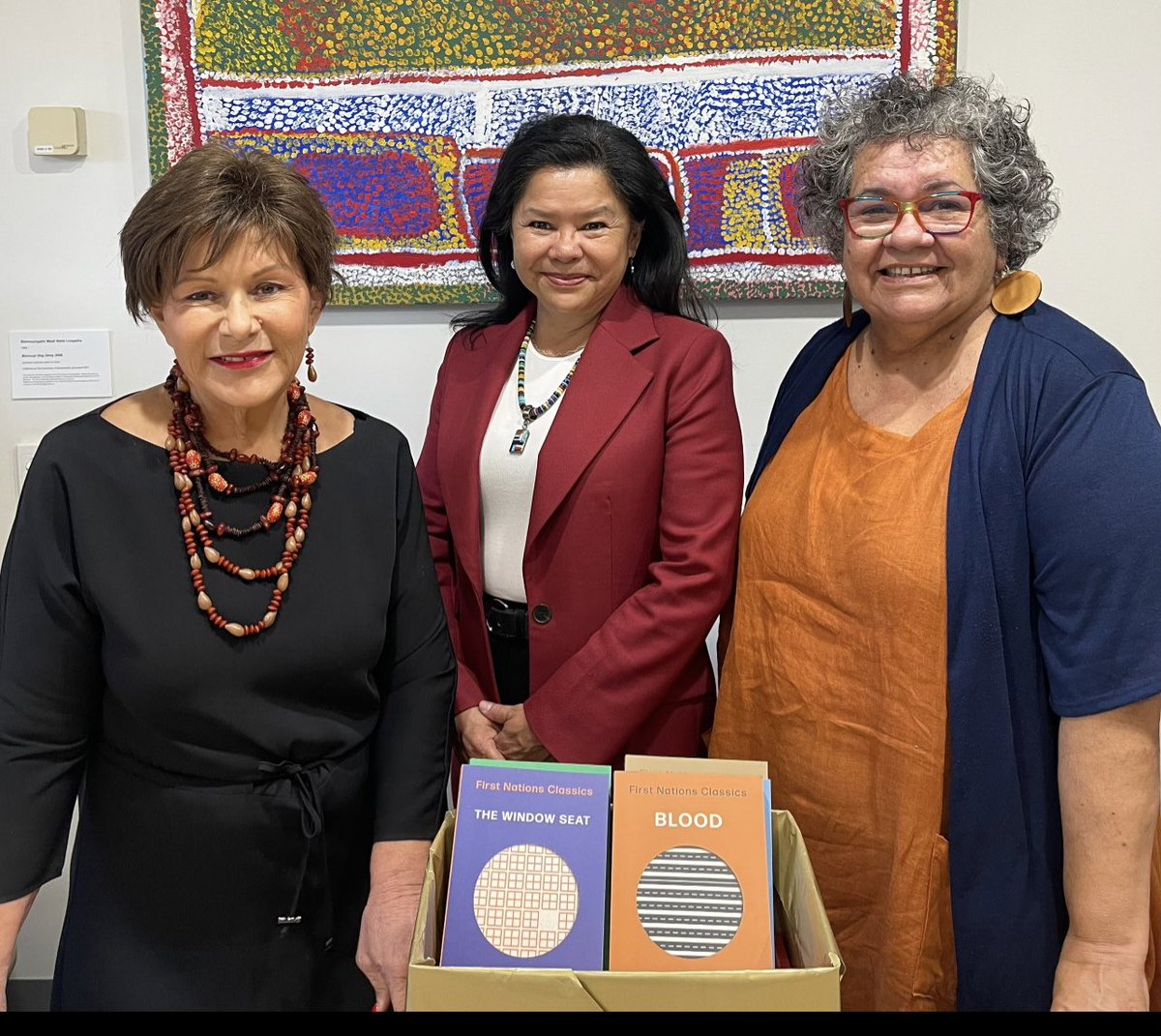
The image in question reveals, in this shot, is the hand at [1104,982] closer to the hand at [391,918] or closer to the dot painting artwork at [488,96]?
the hand at [391,918]

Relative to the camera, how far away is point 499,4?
6.97ft

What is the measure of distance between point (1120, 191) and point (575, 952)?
1967mm

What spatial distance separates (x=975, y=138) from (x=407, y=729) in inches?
41.5

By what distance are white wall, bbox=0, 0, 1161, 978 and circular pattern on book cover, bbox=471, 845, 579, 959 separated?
1.48m

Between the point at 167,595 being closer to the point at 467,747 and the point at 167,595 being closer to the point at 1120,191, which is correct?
the point at 467,747

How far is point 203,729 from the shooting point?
1.18 m

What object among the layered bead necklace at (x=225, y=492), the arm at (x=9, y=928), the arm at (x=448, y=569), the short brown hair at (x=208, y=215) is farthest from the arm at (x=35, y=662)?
the arm at (x=448, y=569)

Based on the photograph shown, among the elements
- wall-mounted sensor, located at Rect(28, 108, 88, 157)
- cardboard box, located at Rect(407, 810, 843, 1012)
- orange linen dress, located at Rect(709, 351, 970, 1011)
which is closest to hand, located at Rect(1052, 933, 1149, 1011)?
orange linen dress, located at Rect(709, 351, 970, 1011)

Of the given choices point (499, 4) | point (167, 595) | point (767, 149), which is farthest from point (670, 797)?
point (499, 4)

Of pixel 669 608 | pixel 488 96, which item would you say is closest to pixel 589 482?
pixel 669 608

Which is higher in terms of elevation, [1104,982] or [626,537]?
[626,537]

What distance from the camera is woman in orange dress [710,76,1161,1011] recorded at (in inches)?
46.7

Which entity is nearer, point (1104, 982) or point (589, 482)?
point (1104, 982)

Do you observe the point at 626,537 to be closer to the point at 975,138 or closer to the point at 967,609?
the point at 967,609
